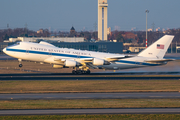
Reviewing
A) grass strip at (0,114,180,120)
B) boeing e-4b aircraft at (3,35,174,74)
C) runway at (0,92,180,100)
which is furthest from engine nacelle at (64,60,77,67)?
grass strip at (0,114,180,120)

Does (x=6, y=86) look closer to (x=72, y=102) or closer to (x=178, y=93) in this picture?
(x=72, y=102)

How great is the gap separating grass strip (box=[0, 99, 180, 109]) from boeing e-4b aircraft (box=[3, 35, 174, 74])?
24258mm

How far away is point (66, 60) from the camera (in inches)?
1929

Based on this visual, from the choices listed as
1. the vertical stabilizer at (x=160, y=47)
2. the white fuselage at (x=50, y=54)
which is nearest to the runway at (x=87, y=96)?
the white fuselage at (x=50, y=54)

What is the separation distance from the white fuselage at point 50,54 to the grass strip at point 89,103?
24.8 m

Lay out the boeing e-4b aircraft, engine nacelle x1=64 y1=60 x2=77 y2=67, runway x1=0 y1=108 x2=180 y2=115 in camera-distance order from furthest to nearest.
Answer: the boeing e-4b aircraft → engine nacelle x1=64 y1=60 x2=77 y2=67 → runway x1=0 y1=108 x2=180 y2=115

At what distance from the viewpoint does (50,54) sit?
49312 millimetres

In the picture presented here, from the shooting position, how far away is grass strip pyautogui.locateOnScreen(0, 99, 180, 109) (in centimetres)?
2252

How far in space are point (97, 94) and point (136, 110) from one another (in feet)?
27.6

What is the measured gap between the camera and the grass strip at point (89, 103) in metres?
22.5

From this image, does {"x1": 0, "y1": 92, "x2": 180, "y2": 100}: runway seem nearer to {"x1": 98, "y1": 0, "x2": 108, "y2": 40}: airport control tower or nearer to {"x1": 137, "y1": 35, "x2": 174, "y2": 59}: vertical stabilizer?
{"x1": 137, "y1": 35, "x2": 174, "y2": 59}: vertical stabilizer

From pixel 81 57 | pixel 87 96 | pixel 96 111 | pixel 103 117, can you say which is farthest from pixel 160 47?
pixel 103 117

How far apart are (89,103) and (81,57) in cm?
2767

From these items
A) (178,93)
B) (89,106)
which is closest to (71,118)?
(89,106)
